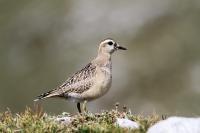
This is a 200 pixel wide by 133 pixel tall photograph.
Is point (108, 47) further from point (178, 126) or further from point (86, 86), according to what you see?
point (178, 126)

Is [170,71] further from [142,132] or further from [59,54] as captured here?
[142,132]

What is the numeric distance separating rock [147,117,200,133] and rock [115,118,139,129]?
113cm

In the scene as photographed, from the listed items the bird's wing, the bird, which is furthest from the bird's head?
the bird's wing

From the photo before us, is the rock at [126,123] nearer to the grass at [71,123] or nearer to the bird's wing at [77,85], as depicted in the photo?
the grass at [71,123]

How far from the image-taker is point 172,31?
47438 mm

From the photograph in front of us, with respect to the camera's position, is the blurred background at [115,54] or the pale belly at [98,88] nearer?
the pale belly at [98,88]

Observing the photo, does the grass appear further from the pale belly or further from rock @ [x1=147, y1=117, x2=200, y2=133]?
the pale belly

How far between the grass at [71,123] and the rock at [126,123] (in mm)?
95

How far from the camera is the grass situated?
56.0ft

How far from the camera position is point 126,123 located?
1725 centimetres

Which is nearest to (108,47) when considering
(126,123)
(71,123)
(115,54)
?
(71,123)

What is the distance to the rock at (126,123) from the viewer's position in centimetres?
1706

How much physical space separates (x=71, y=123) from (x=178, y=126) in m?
2.81

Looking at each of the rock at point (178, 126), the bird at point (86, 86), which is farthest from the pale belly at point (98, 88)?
the rock at point (178, 126)
